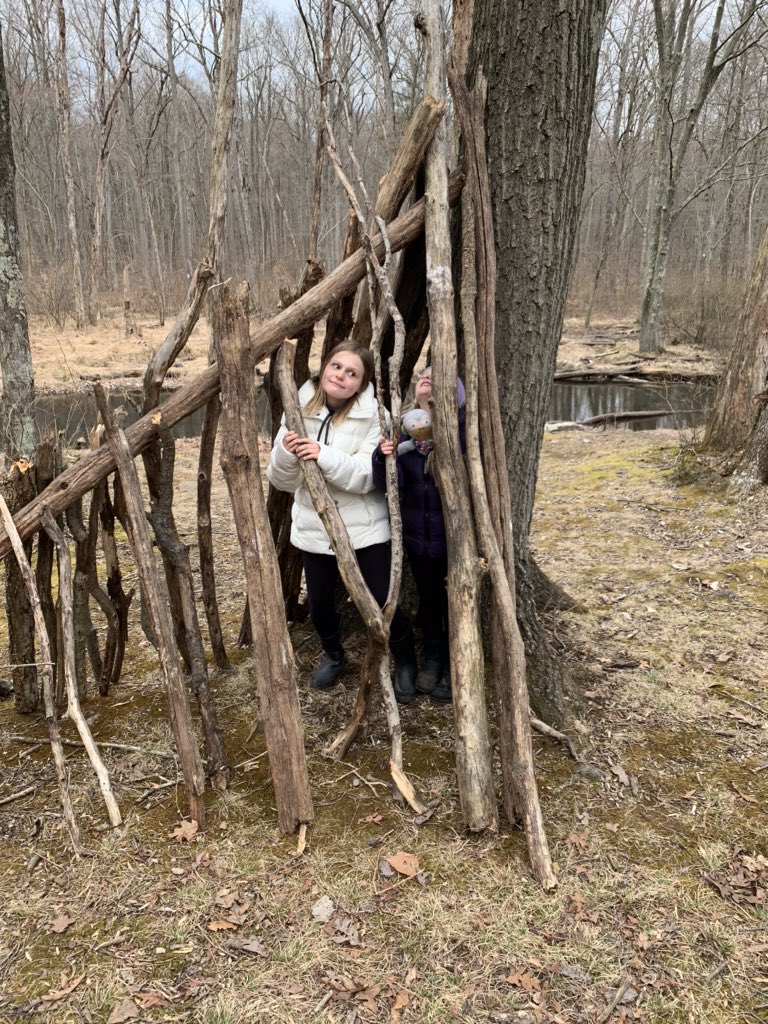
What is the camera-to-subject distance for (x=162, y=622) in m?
2.51

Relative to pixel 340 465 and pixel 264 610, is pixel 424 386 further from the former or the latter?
pixel 264 610

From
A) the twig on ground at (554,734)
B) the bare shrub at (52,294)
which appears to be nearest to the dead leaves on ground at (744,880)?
the twig on ground at (554,734)

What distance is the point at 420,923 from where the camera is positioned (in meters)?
2.10

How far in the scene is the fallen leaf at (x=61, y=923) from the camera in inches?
82.2

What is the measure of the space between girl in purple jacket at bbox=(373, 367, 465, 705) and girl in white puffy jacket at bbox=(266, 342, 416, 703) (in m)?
0.10

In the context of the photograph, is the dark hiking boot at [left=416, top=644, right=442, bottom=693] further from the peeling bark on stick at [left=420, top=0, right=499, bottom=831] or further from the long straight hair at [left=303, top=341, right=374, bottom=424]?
the long straight hair at [left=303, top=341, right=374, bottom=424]

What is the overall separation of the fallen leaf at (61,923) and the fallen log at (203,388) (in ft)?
4.14

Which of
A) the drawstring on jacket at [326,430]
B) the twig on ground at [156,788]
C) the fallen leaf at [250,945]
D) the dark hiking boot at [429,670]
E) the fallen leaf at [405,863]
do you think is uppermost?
the drawstring on jacket at [326,430]

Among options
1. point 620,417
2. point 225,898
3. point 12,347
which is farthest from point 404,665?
point 620,417

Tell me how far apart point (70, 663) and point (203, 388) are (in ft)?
3.82

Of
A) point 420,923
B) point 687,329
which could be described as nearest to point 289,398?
point 420,923

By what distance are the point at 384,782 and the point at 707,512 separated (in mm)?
4107

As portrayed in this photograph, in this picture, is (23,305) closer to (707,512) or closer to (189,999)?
(189,999)

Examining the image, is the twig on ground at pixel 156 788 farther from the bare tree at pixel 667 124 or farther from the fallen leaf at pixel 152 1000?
the bare tree at pixel 667 124
